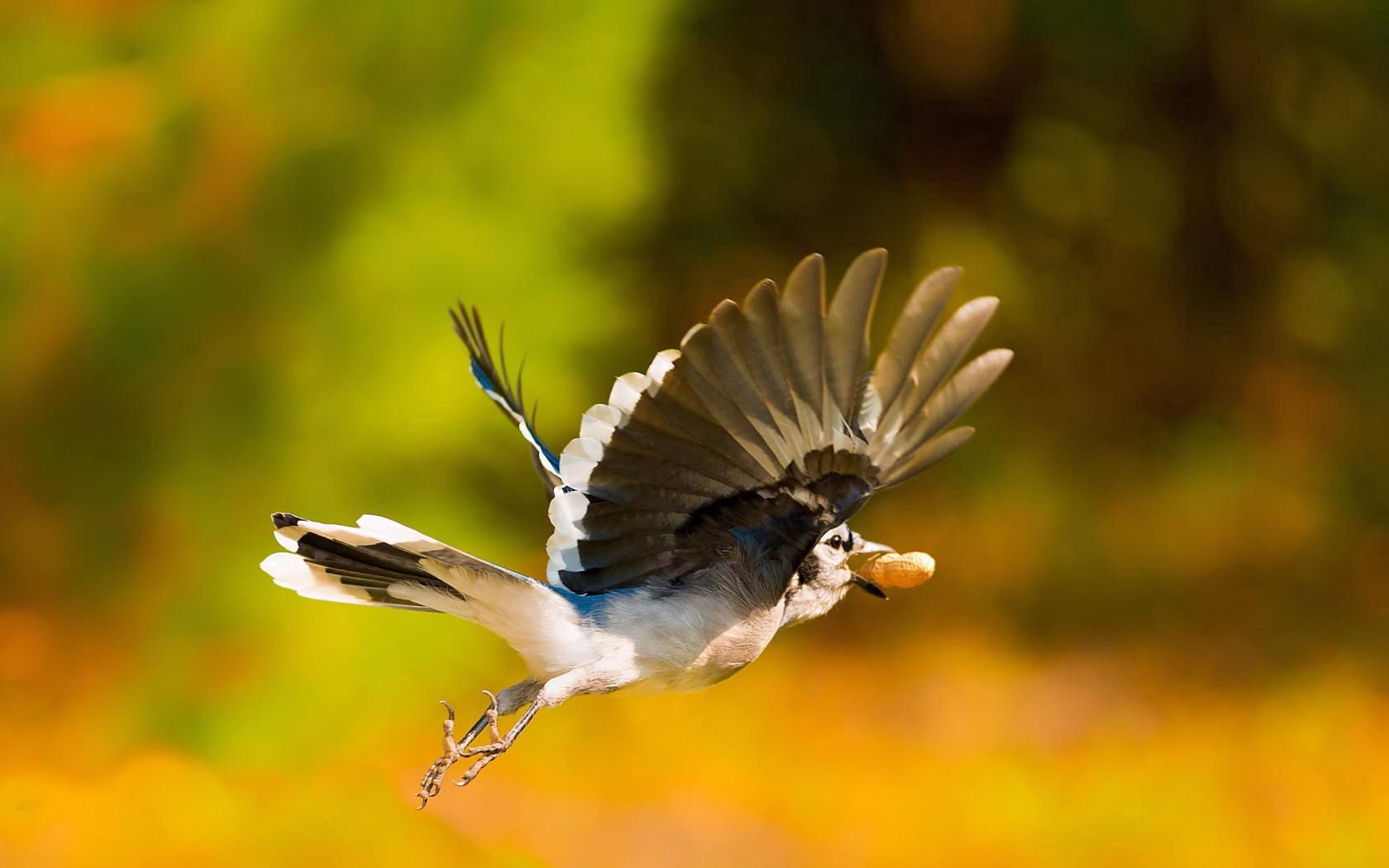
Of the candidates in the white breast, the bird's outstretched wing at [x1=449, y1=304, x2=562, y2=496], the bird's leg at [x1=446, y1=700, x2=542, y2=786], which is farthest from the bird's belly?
the bird's outstretched wing at [x1=449, y1=304, x2=562, y2=496]

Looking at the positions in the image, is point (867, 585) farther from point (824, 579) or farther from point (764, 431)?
point (764, 431)

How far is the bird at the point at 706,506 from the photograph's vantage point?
115cm

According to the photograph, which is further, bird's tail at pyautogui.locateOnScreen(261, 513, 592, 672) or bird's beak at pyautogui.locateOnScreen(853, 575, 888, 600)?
bird's beak at pyautogui.locateOnScreen(853, 575, 888, 600)

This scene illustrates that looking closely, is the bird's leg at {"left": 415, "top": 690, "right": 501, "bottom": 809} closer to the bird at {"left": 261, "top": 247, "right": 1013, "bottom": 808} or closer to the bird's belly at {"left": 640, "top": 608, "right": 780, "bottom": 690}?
the bird at {"left": 261, "top": 247, "right": 1013, "bottom": 808}

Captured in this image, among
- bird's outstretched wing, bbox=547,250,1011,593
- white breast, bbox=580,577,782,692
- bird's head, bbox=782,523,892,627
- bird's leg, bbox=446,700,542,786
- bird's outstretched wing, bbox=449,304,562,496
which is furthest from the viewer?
bird's outstretched wing, bbox=449,304,562,496

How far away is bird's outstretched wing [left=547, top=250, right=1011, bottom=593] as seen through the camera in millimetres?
1131

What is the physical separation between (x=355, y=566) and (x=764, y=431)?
48cm

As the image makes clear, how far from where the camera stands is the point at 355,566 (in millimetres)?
1454

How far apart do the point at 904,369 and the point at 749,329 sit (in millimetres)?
155

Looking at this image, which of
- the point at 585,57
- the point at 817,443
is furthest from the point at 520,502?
the point at 817,443

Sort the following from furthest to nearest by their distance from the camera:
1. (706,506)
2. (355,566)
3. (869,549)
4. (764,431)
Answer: (869,549) < (355,566) < (706,506) < (764,431)

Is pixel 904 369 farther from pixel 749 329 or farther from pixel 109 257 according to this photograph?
pixel 109 257

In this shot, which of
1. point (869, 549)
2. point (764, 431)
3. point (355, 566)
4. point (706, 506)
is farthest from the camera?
point (869, 549)

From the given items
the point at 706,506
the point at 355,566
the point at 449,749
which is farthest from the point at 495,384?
the point at 449,749
